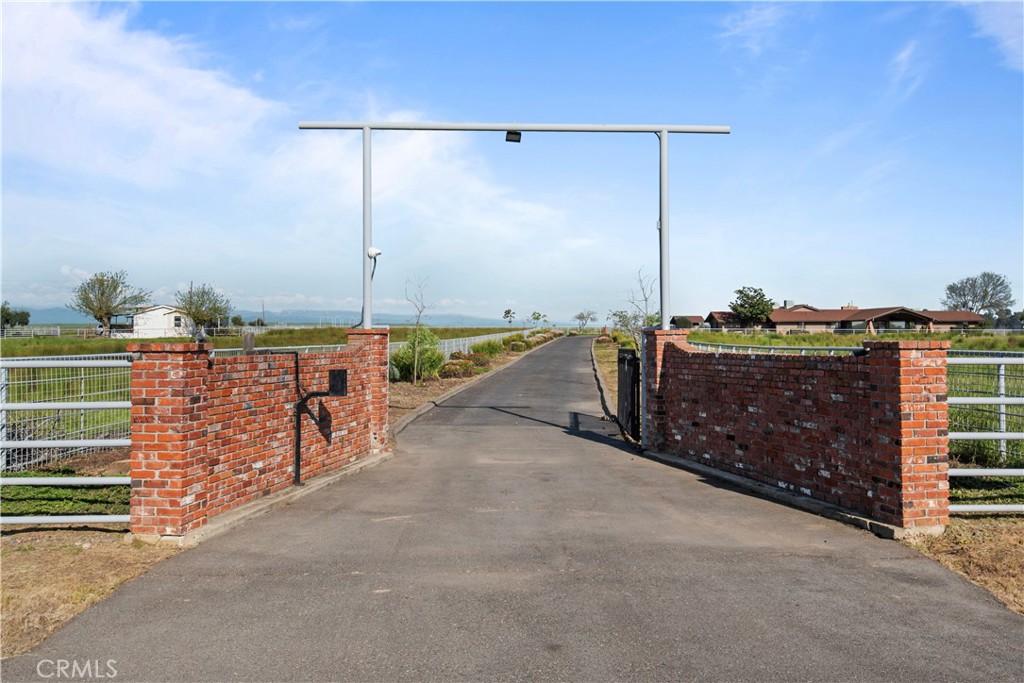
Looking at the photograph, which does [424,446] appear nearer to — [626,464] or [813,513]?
[626,464]

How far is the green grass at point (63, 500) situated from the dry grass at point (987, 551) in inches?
313

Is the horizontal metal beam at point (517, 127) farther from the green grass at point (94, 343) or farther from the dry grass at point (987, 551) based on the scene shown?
the dry grass at point (987, 551)

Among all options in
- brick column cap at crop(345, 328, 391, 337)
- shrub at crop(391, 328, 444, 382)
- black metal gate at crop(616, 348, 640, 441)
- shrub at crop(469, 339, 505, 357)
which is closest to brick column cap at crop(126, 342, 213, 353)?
brick column cap at crop(345, 328, 391, 337)

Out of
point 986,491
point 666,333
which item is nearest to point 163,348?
point 666,333

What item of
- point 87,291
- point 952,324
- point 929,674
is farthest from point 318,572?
point 952,324

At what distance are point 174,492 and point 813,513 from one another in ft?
21.1

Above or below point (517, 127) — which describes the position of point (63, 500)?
below

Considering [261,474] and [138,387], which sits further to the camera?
[261,474]

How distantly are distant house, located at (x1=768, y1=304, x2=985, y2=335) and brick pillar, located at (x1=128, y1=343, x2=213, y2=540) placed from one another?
86734 mm

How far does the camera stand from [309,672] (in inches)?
145

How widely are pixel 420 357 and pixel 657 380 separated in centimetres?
1523

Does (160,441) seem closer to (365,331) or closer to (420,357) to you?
(365,331)

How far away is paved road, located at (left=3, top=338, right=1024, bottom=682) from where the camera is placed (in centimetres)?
379

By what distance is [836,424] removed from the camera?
714cm
